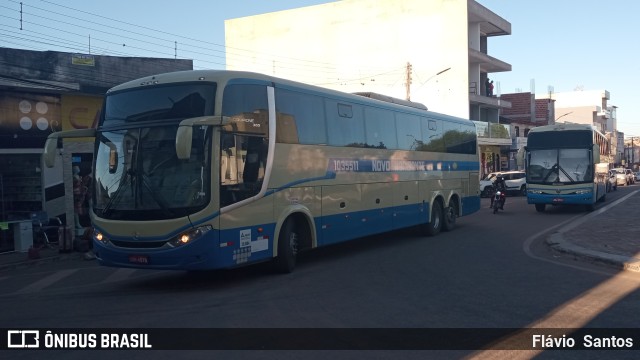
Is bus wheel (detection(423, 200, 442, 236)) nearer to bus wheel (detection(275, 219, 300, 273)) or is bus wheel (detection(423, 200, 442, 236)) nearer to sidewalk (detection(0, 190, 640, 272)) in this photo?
sidewalk (detection(0, 190, 640, 272))

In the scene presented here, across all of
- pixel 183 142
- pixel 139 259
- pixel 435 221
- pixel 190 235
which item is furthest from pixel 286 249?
pixel 435 221

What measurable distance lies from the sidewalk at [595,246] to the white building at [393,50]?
28.5 metres

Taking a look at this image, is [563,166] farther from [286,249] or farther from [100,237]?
[100,237]

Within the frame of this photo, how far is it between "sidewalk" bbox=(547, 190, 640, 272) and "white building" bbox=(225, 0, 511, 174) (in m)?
27.7

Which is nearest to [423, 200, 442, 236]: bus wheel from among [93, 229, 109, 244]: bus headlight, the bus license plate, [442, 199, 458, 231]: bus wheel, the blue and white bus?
[442, 199, 458, 231]: bus wheel

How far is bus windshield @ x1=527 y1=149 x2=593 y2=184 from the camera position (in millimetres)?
24266

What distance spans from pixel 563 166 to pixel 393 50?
1079 inches

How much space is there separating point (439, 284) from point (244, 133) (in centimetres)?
407

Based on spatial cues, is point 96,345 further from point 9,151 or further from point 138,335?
point 9,151

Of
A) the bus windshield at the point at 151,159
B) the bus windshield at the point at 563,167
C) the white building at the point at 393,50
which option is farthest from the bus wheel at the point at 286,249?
the white building at the point at 393,50

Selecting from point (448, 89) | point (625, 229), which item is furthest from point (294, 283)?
point (448, 89)

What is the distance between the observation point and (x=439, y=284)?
9688 millimetres

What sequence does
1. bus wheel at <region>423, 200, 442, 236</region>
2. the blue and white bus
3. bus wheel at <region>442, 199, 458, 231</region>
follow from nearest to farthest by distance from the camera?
bus wheel at <region>423, 200, 442, 236</region> < bus wheel at <region>442, 199, 458, 231</region> < the blue and white bus

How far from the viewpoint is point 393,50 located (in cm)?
4959
